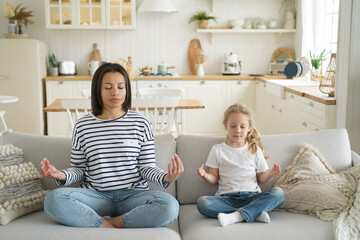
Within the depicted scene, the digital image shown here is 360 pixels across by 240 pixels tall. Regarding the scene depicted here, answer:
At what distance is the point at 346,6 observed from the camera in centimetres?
348

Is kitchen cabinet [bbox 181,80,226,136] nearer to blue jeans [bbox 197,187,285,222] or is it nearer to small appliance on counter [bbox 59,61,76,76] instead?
small appliance on counter [bbox 59,61,76,76]

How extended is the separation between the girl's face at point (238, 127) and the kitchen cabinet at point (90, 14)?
390 cm

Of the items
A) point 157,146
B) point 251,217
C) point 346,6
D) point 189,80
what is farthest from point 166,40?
point 251,217

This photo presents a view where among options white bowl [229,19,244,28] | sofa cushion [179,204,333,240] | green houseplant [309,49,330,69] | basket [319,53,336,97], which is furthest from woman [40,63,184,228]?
white bowl [229,19,244,28]

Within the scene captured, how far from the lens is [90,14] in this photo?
583 centimetres

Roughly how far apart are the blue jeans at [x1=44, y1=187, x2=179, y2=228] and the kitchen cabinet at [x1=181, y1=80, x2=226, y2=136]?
387 cm

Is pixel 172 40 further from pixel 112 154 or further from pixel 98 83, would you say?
pixel 112 154

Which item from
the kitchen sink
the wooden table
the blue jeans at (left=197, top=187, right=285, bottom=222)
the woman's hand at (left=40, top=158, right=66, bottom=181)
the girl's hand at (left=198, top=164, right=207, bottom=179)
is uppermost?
the kitchen sink

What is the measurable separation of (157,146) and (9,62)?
3.72m

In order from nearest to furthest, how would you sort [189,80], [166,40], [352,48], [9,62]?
[352,48] < [9,62] < [189,80] < [166,40]

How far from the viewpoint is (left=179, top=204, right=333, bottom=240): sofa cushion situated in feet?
6.22

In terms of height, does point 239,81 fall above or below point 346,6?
below

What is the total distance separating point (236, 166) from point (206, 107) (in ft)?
12.3

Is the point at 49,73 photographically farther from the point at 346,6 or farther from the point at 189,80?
the point at 346,6
